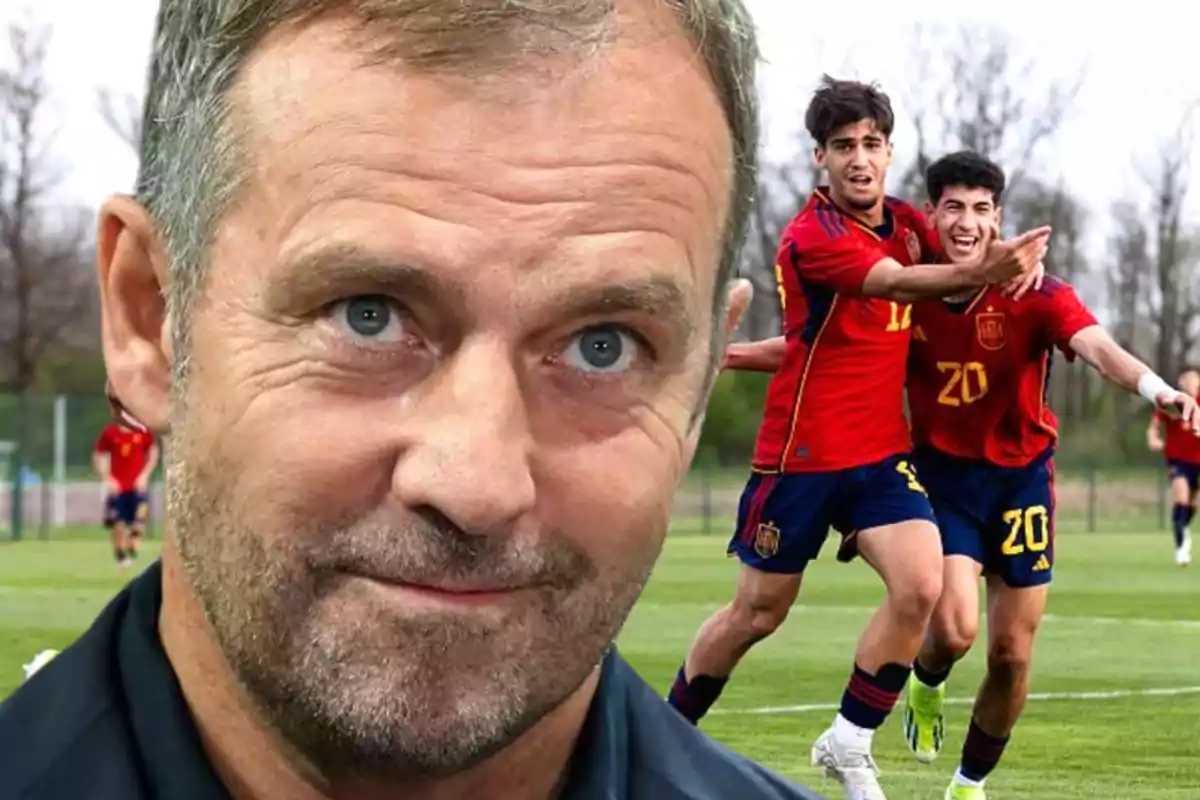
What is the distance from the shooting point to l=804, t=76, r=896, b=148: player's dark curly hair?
8.74 metres

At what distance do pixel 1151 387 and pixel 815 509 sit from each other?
141cm

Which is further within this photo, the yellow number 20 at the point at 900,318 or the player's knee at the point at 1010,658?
the yellow number 20 at the point at 900,318

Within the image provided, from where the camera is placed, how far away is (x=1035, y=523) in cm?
901

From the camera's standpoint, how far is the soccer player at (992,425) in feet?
28.9

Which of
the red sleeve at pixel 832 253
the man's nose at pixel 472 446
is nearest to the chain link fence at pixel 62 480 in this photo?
the red sleeve at pixel 832 253

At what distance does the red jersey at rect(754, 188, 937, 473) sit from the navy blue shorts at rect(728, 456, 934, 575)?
0.07 meters

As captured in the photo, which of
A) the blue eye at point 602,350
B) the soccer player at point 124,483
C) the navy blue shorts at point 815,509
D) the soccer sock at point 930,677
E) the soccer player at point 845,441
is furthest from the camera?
the soccer player at point 124,483

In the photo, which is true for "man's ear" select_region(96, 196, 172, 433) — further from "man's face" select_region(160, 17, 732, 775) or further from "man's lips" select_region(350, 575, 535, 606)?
"man's lips" select_region(350, 575, 535, 606)

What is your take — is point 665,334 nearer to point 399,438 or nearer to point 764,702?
point 399,438

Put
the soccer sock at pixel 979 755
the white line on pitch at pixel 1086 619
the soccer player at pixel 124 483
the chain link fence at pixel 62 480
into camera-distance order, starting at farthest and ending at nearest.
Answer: the chain link fence at pixel 62 480 → the soccer player at pixel 124 483 → the white line on pitch at pixel 1086 619 → the soccer sock at pixel 979 755

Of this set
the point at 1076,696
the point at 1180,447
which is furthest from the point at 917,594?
the point at 1180,447

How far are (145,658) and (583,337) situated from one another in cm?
43

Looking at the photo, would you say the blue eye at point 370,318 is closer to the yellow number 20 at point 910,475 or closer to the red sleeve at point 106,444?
the yellow number 20 at point 910,475

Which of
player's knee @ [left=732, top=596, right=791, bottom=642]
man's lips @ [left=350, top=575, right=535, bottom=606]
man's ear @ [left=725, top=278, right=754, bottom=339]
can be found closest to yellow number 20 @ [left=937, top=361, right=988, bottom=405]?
player's knee @ [left=732, top=596, right=791, bottom=642]
